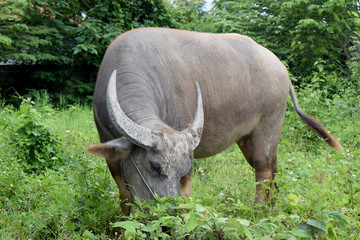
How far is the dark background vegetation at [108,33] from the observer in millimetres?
8891

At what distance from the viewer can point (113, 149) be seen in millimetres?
3238

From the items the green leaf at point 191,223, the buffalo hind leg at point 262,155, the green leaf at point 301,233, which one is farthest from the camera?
the buffalo hind leg at point 262,155

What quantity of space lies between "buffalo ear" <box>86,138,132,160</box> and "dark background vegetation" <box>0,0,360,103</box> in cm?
539

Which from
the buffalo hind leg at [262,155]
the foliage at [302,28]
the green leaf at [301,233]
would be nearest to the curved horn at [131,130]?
the green leaf at [301,233]

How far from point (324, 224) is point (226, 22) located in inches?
361

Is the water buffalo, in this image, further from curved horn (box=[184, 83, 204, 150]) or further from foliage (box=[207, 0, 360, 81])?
foliage (box=[207, 0, 360, 81])

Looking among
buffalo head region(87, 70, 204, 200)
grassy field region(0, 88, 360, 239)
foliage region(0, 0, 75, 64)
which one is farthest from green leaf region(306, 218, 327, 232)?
foliage region(0, 0, 75, 64)

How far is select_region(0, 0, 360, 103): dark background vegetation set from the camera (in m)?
8.89

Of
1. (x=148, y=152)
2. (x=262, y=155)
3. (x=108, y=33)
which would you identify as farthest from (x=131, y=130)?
(x=108, y=33)

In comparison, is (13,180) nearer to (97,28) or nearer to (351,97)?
(97,28)

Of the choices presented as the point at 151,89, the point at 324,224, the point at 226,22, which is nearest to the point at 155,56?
the point at 151,89

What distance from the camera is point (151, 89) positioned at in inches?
148

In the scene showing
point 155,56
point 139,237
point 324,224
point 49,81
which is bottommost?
point 49,81

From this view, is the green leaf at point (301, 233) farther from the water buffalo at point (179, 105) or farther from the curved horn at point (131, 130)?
the curved horn at point (131, 130)
